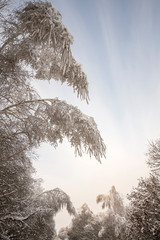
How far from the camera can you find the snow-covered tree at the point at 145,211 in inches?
194

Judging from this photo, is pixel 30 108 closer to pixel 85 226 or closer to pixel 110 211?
pixel 110 211

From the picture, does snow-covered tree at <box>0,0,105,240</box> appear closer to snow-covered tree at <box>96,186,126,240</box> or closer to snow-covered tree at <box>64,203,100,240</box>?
snow-covered tree at <box>96,186,126,240</box>

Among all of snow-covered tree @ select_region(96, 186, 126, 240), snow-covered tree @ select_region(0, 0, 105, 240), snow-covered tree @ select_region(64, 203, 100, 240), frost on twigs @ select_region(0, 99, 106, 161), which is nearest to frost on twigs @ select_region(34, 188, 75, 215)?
snow-covered tree @ select_region(0, 0, 105, 240)

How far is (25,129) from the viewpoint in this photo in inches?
189

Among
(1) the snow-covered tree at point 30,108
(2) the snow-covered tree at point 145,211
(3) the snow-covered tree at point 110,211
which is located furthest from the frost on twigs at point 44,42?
(3) the snow-covered tree at point 110,211

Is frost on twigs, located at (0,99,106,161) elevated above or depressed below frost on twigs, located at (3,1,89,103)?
below

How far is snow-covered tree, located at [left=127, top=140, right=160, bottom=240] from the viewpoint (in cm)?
492

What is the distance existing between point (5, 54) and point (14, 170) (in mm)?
4127

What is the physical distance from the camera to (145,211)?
5.27 m

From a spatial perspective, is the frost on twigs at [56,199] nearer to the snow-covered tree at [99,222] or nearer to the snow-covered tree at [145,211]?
the snow-covered tree at [145,211]

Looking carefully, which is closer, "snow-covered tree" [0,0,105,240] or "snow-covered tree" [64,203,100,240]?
"snow-covered tree" [0,0,105,240]

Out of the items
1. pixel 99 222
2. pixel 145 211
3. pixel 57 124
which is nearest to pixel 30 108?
pixel 57 124

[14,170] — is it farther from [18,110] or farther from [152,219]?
[152,219]

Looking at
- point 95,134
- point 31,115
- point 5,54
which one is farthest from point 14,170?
point 5,54
